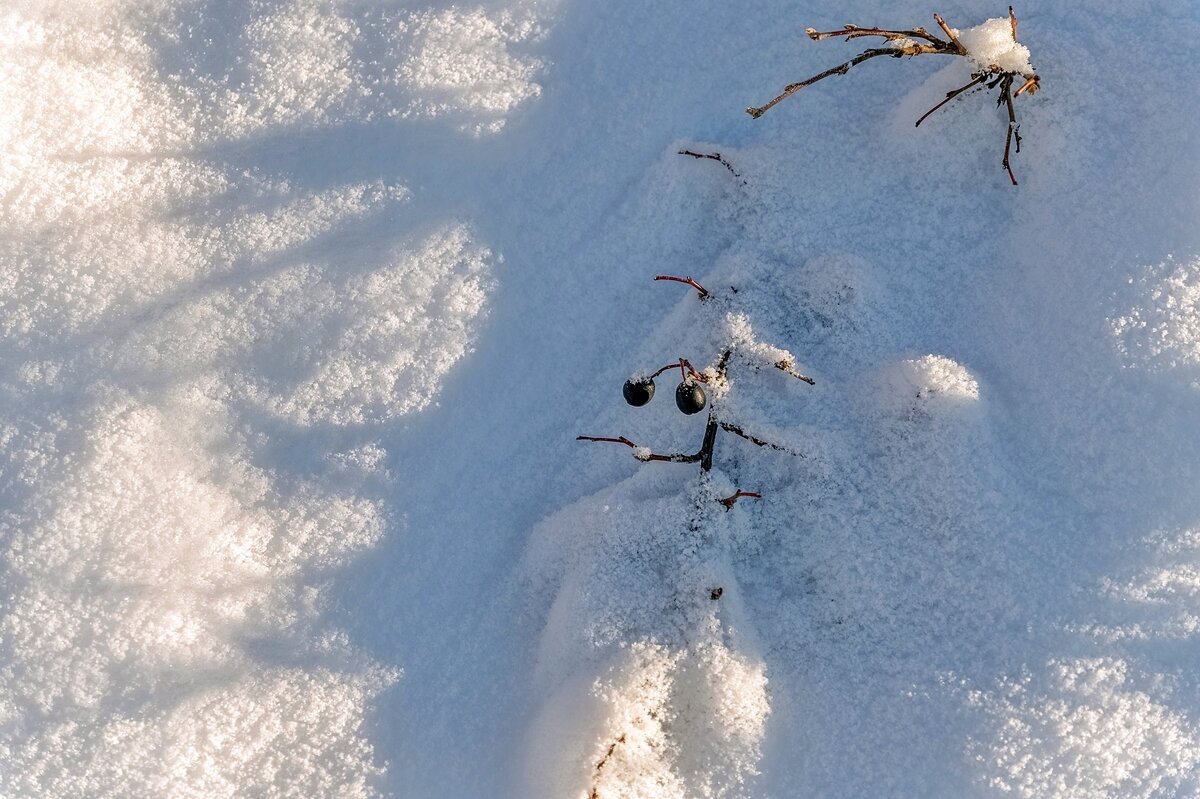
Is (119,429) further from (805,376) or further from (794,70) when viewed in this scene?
(794,70)

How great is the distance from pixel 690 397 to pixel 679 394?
1.0 inches

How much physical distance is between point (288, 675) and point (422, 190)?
1171mm

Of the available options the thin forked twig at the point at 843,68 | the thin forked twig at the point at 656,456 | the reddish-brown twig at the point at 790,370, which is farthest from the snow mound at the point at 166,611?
the thin forked twig at the point at 843,68

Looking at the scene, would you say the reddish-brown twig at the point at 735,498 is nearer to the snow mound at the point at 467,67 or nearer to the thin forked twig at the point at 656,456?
the thin forked twig at the point at 656,456

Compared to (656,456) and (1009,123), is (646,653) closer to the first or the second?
(656,456)

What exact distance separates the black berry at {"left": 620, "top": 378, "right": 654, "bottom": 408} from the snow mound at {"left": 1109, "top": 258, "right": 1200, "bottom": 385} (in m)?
1.02

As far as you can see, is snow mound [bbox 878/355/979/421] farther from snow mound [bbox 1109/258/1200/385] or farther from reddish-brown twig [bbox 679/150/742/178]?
reddish-brown twig [bbox 679/150/742/178]

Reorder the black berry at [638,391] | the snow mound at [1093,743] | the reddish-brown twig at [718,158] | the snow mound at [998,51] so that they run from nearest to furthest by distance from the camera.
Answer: the snow mound at [1093,743] → the black berry at [638,391] → the snow mound at [998,51] → the reddish-brown twig at [718,158]

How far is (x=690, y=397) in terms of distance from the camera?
1810mm

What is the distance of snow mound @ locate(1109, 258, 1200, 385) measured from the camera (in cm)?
184

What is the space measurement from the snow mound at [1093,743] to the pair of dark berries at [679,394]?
0.88 metres

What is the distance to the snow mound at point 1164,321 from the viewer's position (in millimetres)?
1840

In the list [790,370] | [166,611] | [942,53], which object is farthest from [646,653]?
[942,53]

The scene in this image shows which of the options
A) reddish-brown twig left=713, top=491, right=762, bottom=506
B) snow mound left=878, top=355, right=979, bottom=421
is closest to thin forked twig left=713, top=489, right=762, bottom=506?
reddish-brown twig left=713, top=491, right=762, bottom=506
